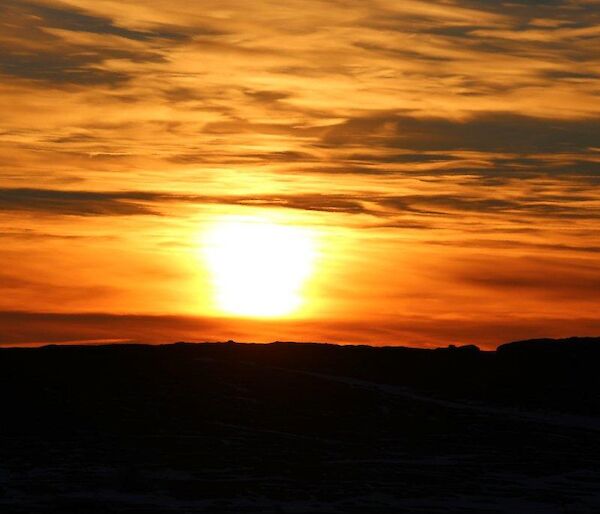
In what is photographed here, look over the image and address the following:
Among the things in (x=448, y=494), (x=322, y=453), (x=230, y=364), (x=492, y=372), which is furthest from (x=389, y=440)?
(x=492, y=372)

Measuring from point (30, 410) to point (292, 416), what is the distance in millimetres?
10328

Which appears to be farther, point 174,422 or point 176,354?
point 176,354

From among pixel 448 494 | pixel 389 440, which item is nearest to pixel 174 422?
pixel 389 440

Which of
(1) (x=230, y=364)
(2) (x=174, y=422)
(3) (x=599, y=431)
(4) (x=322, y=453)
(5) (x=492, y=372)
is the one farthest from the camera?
(5) (x=492, y=372)

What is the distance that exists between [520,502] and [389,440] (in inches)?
337

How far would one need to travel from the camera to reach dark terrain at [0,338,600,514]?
38.8 metres

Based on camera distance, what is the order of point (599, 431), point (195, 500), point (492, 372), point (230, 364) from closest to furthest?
point (195, 500)
point (599, 431)
point (230, 364)
point (492, 372)

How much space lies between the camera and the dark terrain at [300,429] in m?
38.8

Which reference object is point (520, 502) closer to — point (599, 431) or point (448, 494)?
point (448, 494)

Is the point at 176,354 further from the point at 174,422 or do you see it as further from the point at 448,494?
the point at 448,494

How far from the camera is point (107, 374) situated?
5388 cm

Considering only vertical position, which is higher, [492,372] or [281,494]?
[492,372]

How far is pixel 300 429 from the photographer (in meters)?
48.1

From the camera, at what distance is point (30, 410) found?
4828 cm
